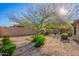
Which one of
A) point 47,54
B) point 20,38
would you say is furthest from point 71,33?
point 20,38

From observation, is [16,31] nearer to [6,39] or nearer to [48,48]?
[6,39]

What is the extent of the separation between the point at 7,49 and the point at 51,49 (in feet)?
2.03

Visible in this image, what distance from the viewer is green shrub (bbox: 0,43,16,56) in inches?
154

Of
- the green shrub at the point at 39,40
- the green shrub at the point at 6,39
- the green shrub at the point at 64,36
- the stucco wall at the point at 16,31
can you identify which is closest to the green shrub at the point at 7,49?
the green shrub at the point at 6,39

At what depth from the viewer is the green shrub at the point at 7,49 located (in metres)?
3.90

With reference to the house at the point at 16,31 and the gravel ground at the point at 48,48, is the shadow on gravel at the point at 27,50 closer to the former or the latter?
the gravel ground at the point at 48,48

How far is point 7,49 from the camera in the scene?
390 centimetres

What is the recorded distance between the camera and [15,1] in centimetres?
395

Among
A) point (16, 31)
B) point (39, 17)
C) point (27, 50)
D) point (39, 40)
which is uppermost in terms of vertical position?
point (39, 17)

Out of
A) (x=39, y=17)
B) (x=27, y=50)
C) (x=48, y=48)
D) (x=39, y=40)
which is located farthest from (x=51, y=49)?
(x=39, y=17)

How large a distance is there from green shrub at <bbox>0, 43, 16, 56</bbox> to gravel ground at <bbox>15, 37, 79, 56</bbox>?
0.24ft

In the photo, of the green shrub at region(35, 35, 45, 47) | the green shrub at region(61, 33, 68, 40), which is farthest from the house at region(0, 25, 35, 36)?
the green shrub at region(61, 33, 68, 40)

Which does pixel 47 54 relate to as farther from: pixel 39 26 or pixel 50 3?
pixel 50 3

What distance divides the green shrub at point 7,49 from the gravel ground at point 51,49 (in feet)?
0.24
